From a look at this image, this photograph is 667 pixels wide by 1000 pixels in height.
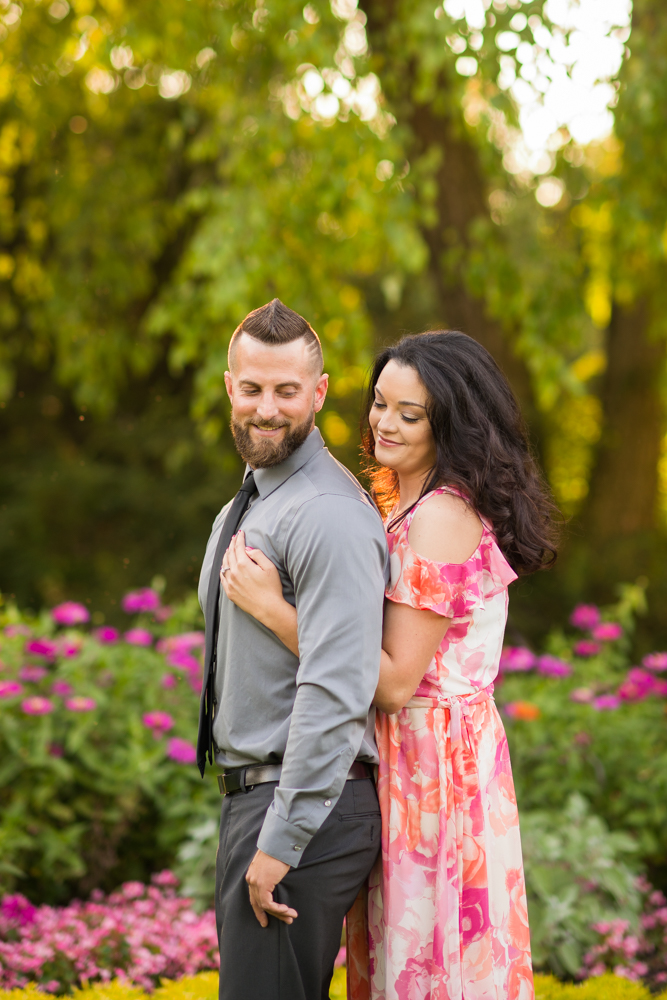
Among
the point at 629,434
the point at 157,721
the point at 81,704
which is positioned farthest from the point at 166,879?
the point at 629,434

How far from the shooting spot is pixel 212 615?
184 centimetres

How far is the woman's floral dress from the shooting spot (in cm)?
179

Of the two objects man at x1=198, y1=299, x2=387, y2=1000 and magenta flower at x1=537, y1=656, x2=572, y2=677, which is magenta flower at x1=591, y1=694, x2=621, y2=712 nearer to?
magenta flower at x1=537, y1=656, x2=572, y2=677

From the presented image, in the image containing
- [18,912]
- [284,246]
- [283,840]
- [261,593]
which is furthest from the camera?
[284,246]

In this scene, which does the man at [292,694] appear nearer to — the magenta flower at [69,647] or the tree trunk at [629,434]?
the magenta flower at [69,647]

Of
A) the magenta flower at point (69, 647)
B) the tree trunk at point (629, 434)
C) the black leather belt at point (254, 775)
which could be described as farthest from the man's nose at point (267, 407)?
the tree trunk at point (629, 434)

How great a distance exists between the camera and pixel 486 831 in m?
1.87

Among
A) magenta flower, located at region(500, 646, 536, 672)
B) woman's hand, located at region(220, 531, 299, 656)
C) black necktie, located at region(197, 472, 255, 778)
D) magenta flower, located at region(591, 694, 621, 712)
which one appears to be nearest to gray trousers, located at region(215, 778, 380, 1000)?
black necktie, located at region(197, 472, 255, 778)

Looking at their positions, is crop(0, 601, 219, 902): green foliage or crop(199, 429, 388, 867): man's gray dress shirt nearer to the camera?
crop(199, 429, 388, 867): man's gray dress shirt

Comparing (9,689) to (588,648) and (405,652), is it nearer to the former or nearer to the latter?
(405,652)

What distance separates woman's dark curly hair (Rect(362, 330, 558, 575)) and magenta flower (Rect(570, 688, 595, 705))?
69.0 inches

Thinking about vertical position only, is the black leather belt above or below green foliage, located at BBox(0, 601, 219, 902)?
above

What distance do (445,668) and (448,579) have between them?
0.21 meters

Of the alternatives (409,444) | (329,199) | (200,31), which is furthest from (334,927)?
(200,31)
